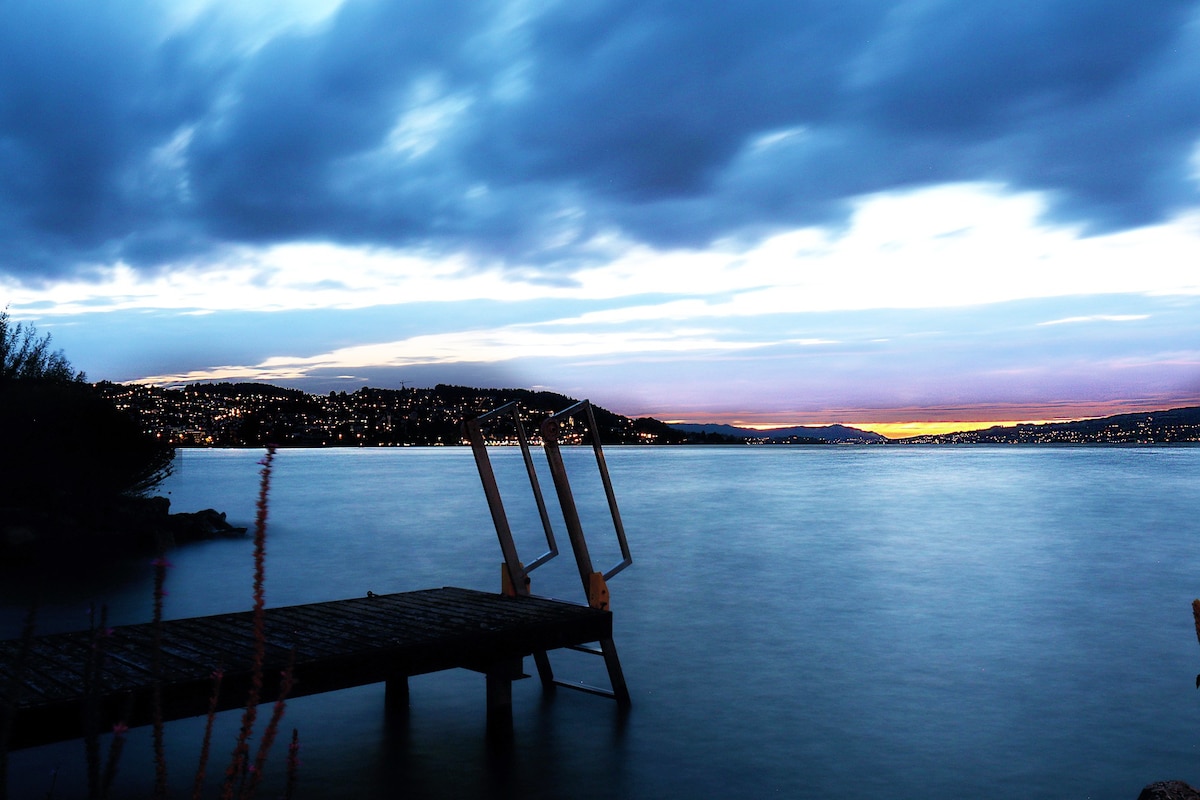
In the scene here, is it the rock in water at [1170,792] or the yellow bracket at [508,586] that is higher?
the yellow bracket at [508,586]

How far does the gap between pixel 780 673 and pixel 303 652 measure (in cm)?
683

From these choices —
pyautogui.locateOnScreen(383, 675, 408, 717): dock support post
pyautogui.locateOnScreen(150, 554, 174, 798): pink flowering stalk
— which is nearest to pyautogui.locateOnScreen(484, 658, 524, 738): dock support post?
pyautogui.locateOnScreen(383, 675, 408, 717): dock support post

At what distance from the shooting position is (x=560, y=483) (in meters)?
9.95

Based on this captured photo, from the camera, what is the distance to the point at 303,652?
6742 millimetres

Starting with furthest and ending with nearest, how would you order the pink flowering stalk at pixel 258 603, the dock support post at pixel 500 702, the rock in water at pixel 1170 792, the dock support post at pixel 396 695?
1. the dock support post at pixel 396 695
2. the dock support post at pixel 500 702
3. the rock in water at pixel 1170 792
4. the pink flowering stalk at pixel 258 603

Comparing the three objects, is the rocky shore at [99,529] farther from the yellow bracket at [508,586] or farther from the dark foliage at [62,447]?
the yellow bracket at [508,586]

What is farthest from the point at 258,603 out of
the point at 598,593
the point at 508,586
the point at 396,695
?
the point at 508,586

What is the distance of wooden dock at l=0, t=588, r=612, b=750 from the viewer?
561cm

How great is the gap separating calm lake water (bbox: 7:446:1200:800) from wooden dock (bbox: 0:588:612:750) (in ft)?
2.93

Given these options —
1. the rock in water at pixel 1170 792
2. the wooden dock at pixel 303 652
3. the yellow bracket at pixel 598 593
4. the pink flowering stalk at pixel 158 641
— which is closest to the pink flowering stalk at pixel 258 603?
the pink flowering stalk at pixel 158 641

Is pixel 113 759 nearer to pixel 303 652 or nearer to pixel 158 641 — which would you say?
pixel 158 641

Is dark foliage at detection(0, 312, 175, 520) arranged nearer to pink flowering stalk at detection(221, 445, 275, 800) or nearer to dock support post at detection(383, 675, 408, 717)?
dock support post at detection(383, 675, 408, 717)

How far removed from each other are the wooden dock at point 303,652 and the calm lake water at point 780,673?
2.93ft

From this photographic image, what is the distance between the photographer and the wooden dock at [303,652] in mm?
5613
